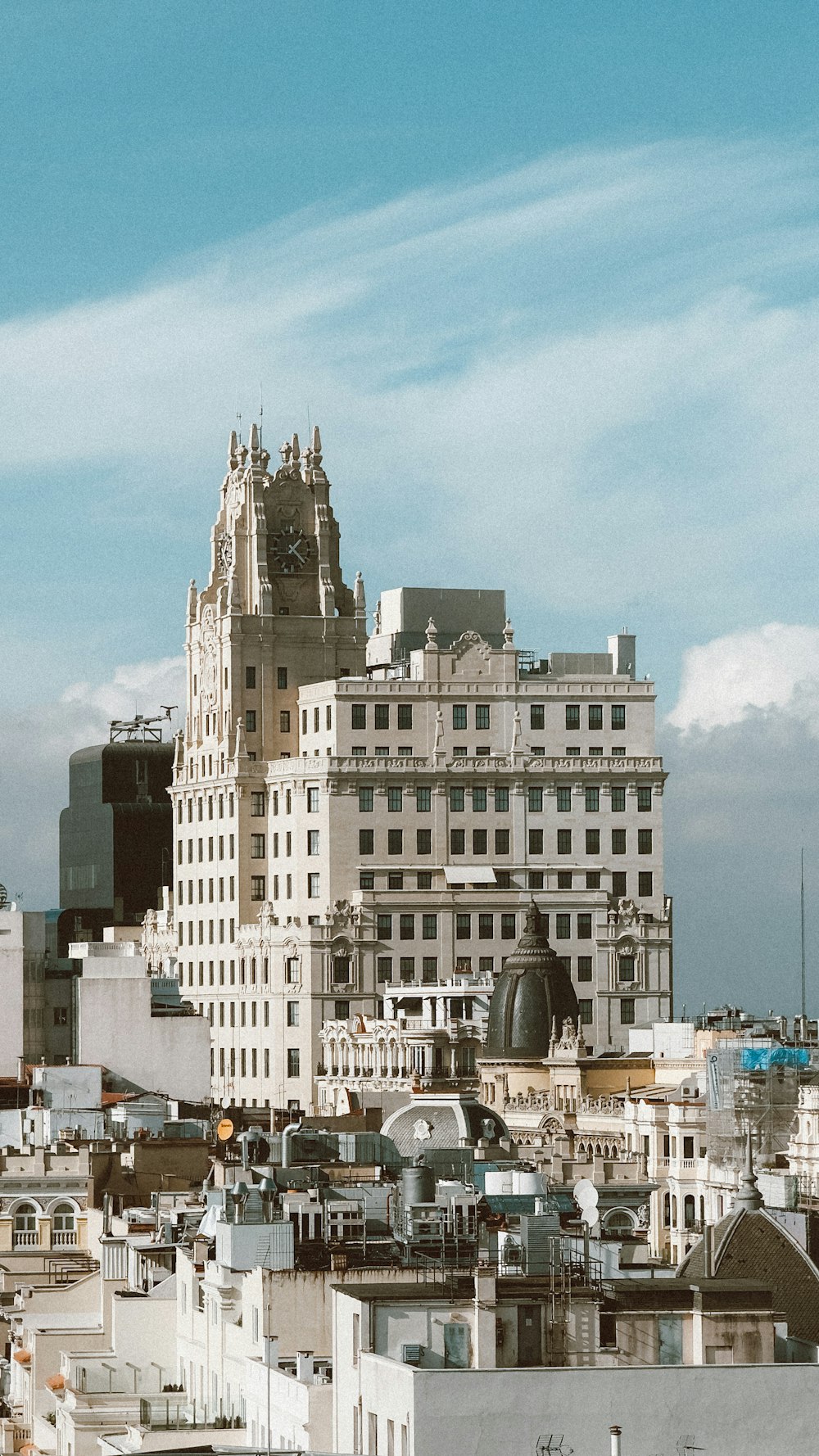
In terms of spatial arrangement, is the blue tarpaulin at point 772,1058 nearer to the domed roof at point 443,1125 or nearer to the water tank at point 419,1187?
the domed roof at point 443,1125

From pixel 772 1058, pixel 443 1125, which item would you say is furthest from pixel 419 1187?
pixel 443 1125

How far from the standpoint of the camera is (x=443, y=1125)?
14975 cm

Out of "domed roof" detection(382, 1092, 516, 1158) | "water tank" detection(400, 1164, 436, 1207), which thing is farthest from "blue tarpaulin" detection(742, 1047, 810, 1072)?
"water tank" detection(400, 1164, 436, 1207)

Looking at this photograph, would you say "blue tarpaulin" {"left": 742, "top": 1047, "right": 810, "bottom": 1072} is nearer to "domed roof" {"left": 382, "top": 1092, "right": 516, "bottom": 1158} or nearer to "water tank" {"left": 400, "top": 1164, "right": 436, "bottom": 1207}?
"domed roof" {"left": 382, "top": 1092, "right": 516, "bottom": 1158}

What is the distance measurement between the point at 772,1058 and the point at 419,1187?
5724 centimetres

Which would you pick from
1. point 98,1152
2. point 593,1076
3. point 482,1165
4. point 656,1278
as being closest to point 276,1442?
point 656,1278

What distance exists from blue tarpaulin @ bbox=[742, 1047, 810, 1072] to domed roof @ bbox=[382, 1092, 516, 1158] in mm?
11145

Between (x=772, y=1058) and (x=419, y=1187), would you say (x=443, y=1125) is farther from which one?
(x=419, y=1187)

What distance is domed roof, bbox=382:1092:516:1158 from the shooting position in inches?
5738

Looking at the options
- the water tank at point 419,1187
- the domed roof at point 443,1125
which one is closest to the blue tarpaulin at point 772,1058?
the domed roof at point 443,1125

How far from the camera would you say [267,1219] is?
256 feet

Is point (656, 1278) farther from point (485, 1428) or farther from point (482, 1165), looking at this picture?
point (482, 1165)

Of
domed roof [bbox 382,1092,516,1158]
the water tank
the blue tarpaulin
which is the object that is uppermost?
the blue tarpaulin

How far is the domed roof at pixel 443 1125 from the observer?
478ft
